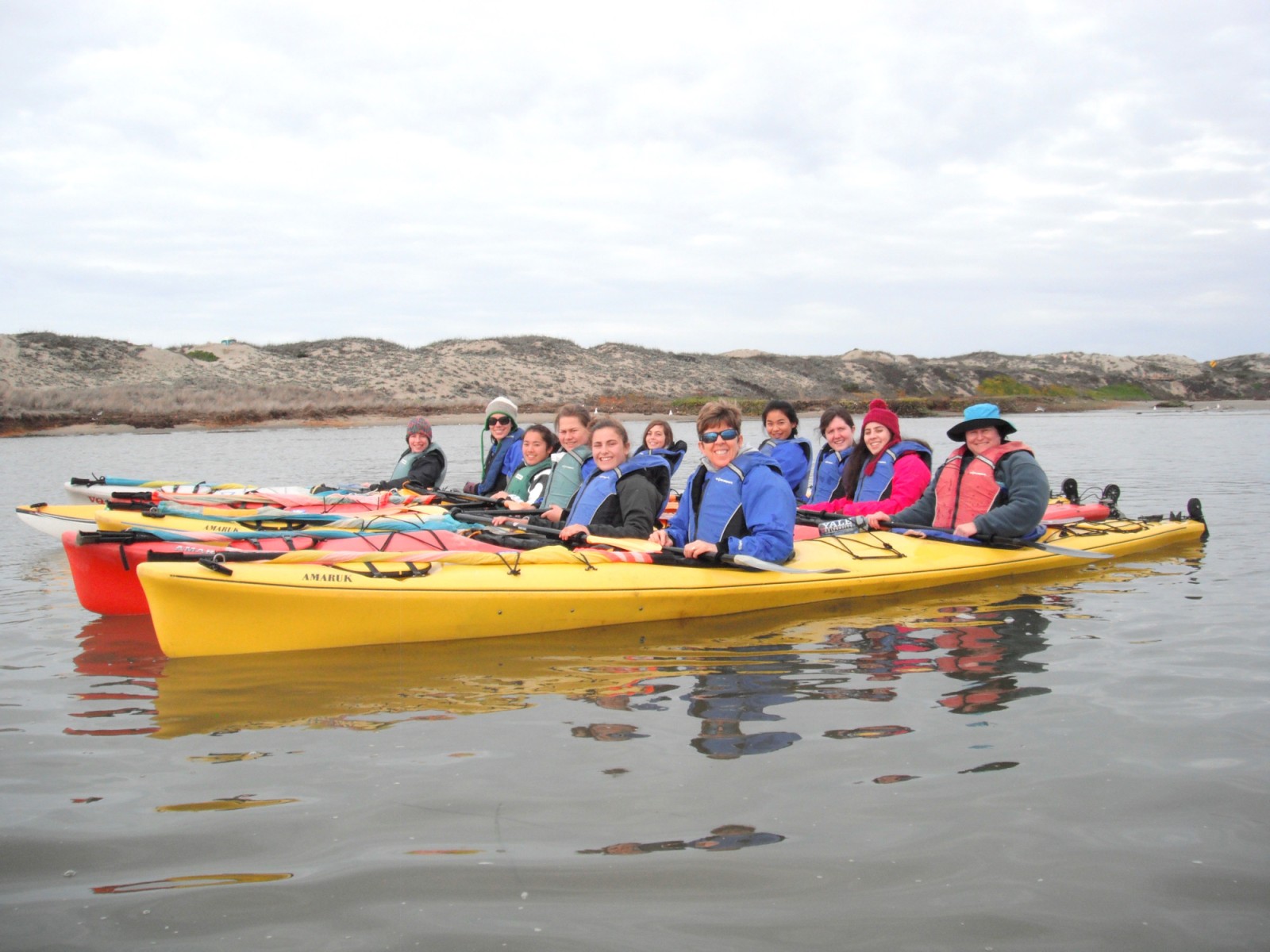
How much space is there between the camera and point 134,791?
3230mm

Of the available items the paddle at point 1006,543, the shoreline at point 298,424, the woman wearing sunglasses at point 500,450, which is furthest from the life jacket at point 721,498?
the shoreline at point 298,424

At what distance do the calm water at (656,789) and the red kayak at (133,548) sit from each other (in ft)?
0.72

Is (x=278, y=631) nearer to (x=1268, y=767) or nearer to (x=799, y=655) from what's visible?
(x=799, y=655)

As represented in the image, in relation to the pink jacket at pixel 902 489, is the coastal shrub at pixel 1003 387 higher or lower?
higher

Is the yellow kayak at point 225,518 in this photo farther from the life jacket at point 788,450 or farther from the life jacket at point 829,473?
the life jacket at point 829,473

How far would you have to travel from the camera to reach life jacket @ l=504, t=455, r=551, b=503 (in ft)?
26.5

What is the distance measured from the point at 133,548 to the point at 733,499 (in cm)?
359

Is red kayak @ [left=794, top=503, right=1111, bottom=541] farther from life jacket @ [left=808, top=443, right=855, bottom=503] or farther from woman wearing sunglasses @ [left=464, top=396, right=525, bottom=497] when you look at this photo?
woman wearing sunglasses @ [left=464, top=396, right=525, bottom=497]

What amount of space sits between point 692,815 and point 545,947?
779 millimetres

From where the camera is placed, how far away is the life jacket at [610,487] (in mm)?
6242

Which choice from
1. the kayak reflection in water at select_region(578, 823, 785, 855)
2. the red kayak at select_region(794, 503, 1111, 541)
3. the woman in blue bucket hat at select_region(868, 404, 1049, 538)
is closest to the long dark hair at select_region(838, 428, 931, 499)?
the woman in blue bucket hat at select_region(868, 404, 1049, 538)

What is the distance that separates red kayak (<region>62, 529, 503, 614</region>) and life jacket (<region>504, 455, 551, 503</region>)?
83.2 inches

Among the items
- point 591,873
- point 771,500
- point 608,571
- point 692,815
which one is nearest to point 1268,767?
point 692,815

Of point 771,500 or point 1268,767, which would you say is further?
point 771,500
